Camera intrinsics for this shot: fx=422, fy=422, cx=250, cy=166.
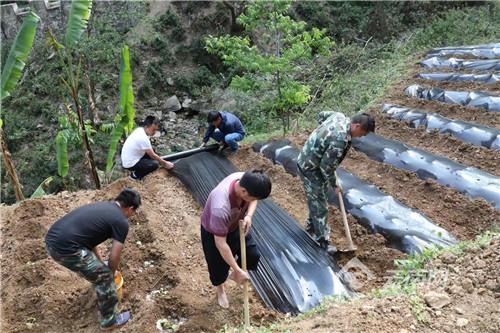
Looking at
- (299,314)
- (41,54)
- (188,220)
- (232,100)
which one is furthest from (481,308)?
(41,54)

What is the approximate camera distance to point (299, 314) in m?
3.39

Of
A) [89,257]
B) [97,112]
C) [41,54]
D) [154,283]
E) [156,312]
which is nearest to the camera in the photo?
[89,257]

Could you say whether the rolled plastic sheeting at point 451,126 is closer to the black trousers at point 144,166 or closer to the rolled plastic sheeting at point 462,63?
the rolled plastic sheeting at point 462,63

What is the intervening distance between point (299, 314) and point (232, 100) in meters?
9.57

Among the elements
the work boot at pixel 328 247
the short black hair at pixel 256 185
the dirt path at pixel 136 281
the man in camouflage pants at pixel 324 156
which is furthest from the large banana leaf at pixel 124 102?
the short black hair at pixel 256 185

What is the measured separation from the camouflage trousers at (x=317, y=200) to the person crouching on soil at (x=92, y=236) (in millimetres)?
1683

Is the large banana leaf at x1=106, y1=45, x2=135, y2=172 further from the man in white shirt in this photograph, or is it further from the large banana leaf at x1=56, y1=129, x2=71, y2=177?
the large banana leaf at x1=56, y1=129, x2=71, y2=177

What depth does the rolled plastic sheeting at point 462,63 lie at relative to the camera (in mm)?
7995

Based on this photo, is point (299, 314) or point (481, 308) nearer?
point (481, 308)

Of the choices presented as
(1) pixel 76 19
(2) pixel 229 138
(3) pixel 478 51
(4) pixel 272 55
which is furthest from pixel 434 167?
(3) pixel 478 51

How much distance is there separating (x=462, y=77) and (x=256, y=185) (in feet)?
22.0

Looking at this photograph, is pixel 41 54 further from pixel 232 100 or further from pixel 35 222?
pixel 35 222

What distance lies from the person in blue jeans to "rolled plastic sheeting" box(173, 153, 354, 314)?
1848 mm

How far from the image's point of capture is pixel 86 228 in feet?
10.6
